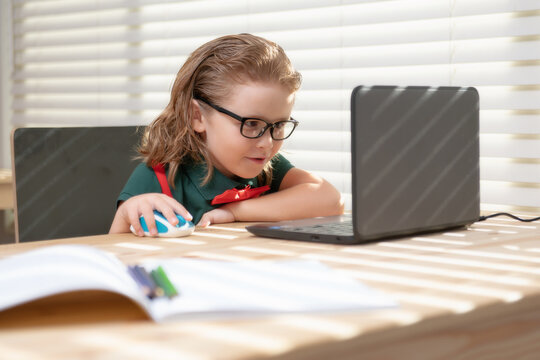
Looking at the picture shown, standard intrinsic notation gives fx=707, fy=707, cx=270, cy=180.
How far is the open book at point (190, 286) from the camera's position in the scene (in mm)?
579

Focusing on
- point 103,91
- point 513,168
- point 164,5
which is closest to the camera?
point 513,168

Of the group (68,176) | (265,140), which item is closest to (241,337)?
(265,140)

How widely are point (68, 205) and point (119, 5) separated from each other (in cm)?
144

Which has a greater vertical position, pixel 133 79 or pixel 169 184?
pixel 133 79

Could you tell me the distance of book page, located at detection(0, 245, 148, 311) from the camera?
0.57 meters

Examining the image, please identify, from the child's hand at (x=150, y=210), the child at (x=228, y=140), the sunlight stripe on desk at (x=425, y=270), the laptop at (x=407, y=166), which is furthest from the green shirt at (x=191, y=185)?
the sunlight stripe on desk at (x=425, y=270)

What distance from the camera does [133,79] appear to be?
9.13 ft

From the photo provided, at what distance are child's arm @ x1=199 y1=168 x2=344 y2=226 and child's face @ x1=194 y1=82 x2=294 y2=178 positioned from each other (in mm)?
90

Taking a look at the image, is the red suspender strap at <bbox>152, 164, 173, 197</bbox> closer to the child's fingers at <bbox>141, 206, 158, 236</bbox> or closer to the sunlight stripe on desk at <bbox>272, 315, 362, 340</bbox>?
the child's fingers at <bbox>141, 206, 158, 236</bbox>

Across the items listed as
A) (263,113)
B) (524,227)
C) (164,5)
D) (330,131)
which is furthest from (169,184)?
(164,5)

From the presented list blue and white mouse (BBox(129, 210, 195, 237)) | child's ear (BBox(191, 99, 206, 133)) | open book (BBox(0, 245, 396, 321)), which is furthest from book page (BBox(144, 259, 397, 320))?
child's ear (BBox(191, 99, 206, 133))

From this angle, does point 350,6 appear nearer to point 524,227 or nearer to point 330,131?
point 330,131

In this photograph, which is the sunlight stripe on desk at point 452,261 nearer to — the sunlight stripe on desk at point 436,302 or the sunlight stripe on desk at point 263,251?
the sunlight stripe on desk at point 263,251

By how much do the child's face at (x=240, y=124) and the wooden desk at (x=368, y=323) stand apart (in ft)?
1.56
